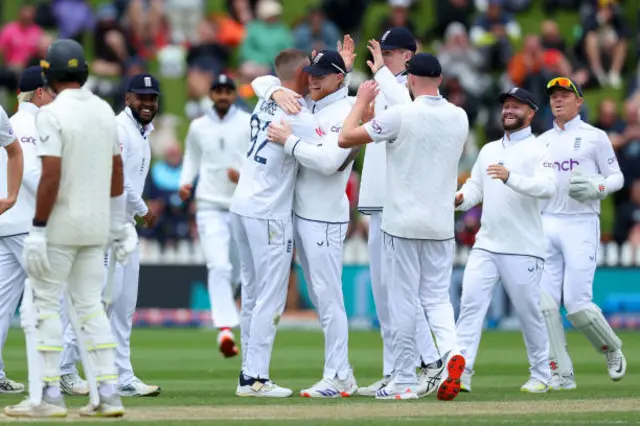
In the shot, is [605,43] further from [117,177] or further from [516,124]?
[117,177]

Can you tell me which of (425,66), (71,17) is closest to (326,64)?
(425,66)

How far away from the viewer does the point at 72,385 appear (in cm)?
1264

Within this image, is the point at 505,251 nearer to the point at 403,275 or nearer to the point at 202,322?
the point at 403,275

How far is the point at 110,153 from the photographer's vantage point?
1023cm

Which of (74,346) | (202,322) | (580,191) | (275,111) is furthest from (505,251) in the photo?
(202,322)

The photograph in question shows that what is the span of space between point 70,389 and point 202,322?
32.7ft

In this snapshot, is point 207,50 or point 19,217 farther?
point 207,50

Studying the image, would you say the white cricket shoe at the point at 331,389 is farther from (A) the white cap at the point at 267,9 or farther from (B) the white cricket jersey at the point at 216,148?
(A) the white cap at the point at 267,9

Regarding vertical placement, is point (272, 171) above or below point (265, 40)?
below

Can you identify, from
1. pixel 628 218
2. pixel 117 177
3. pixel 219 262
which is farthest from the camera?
pixel 628 218

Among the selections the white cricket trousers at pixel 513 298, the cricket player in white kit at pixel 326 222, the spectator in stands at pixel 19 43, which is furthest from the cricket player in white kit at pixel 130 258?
the spectator in stands at pixel 19 43

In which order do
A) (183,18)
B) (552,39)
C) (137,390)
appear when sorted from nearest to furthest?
(137,390)
(552,39)
(183,18)

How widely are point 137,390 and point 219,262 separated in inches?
177

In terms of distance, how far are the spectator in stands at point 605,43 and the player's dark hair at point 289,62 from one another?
15.3 metres
